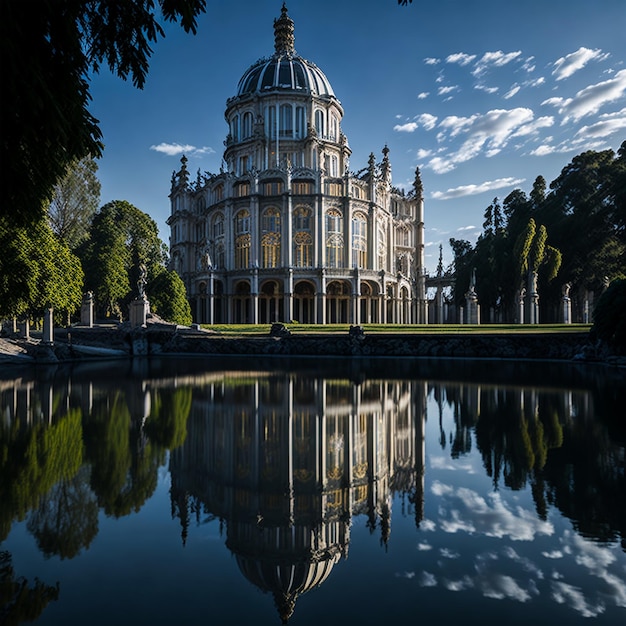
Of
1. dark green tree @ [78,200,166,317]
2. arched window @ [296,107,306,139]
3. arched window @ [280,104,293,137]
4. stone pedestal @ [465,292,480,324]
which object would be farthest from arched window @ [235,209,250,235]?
stone pedestal @ [465,292,480,324]

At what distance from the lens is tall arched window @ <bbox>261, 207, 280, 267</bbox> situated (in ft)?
185

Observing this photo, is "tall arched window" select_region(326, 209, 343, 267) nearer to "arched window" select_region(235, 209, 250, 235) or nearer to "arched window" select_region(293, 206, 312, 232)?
"arched window" select_region(293, 206, 312, 232)

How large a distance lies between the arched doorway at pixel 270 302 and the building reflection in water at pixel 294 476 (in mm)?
43658

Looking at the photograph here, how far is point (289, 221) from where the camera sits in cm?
5453

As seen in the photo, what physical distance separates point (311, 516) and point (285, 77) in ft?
233

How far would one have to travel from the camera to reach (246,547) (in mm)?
4844

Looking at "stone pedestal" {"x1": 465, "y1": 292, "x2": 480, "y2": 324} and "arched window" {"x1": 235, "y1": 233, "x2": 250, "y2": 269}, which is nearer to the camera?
"stone pedestal" {"x1": 465, "y1": 292, "x2": 480, "y2": 324}

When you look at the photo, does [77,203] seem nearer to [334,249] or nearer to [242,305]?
[242,305]

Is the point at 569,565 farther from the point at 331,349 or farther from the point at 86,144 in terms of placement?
the point at 331,349

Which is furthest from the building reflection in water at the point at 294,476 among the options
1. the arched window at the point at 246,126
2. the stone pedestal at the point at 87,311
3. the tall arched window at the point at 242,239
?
the arched window at the point at 246,126

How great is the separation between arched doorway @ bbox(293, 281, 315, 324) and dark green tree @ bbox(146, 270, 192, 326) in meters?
17.0

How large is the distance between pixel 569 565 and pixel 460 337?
2734 cm

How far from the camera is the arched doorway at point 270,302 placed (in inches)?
2234

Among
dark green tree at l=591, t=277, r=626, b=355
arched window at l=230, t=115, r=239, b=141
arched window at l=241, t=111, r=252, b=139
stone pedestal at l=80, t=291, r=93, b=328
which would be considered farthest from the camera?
arched window at l=230, t=115, r=239, b=141
